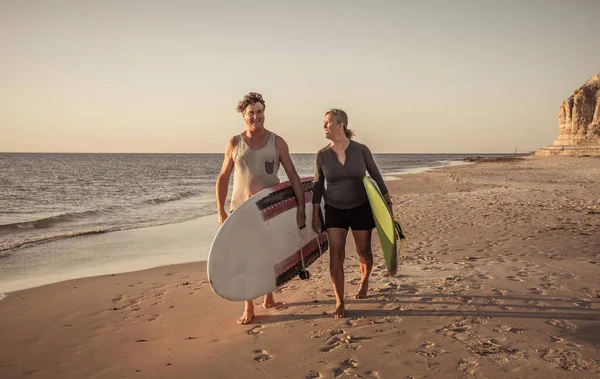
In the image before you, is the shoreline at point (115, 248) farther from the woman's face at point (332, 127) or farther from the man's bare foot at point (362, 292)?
the woman's face at point (332, 127)

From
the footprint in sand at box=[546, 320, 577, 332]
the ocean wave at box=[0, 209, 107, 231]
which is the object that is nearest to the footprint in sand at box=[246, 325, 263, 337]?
the footprint in sand at box=[546, 320, 577, 332]

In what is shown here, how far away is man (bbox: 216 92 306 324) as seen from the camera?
13.6 feet

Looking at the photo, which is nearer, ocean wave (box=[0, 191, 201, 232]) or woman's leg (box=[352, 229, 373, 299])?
woman's leg (box=[352, 229, 373, 299])

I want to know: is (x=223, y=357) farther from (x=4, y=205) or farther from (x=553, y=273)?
(x=4, y=205)

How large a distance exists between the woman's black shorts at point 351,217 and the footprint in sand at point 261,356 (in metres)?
1.29

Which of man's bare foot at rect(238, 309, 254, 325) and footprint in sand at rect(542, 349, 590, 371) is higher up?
footprint in sand at rect(542, 349, 590, 371)

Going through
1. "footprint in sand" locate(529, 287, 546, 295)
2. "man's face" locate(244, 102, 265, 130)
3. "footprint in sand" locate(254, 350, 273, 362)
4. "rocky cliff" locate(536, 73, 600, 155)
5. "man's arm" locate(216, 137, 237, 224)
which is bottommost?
"footprint in sand" locate(254, 350, 273, 362)

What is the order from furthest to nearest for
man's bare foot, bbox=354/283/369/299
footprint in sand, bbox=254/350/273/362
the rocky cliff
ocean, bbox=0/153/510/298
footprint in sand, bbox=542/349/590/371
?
the rocky cliff → ocean, bbox=0/153/510/298 → man's bare foot, bbox=354/283/369/299 → footprint in sand, bbox=254/350/273/362 → footprint in sand, bbox=542/349/590/371

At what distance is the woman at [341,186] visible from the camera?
13.4 feet

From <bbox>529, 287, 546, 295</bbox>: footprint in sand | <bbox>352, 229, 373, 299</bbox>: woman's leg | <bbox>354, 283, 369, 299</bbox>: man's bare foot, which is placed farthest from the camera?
<bbox>354, 283, 369, 299</bbox>: man's bare foot

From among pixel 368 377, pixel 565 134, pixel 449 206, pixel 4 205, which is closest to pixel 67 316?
pixel 368 377

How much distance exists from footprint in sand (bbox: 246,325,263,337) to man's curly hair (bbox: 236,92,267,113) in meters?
2.03

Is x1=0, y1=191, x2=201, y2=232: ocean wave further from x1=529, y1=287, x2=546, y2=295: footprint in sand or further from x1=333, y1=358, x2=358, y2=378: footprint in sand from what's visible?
x1=529, y1=287, x2=546, y2=295: footprint in sand

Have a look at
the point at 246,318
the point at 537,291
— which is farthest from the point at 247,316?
the point at 537,291
